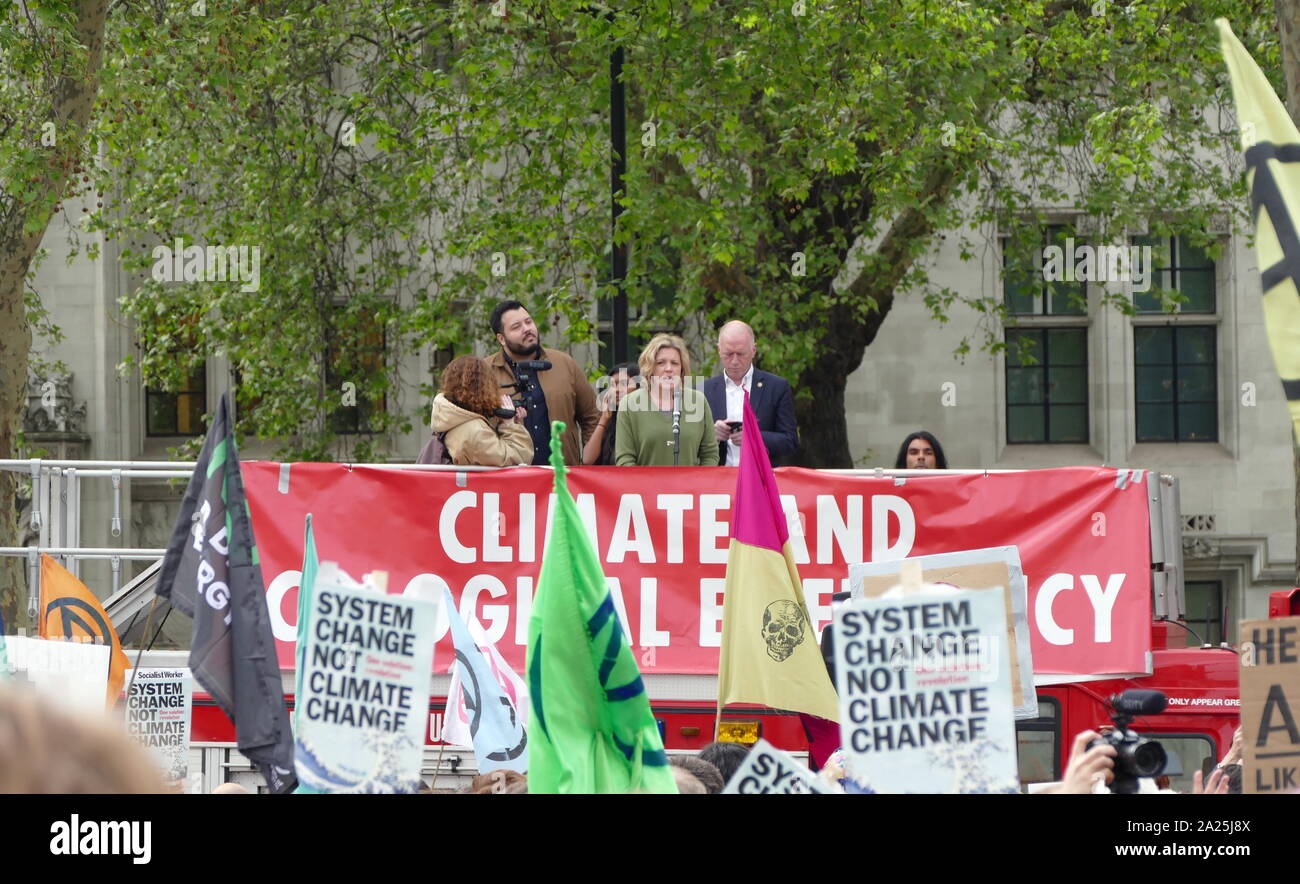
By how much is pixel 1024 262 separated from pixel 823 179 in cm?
296

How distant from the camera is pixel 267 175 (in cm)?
1614

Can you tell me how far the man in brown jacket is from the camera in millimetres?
9250

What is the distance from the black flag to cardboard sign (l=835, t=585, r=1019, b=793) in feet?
6.08

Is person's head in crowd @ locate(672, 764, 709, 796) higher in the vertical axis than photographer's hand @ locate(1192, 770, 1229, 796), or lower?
higher

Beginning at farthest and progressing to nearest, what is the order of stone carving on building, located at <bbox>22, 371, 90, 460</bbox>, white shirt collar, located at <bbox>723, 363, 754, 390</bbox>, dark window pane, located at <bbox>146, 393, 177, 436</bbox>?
dark window pane, located at <bbox>146, 393, 177, 436</bbox>, stone carving on building, located at <bbox>22, 371, 90, 460</bbox>, white shirt collar, located at <bbox>723, 363, 754, 390</bbox>

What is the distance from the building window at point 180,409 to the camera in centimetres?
2234

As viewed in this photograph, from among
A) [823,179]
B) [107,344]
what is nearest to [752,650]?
[823,179]

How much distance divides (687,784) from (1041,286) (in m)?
14.2

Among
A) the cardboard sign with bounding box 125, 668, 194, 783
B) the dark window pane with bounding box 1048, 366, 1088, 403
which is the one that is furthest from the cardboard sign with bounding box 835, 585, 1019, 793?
the dark window pane with bounding box 1048, 366, 1088, 403

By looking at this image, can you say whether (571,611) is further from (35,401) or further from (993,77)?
(35,401)

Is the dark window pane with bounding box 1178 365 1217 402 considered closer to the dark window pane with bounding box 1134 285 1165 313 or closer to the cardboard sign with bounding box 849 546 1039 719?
the dark window pane with bounding box 1134 285 1165 313

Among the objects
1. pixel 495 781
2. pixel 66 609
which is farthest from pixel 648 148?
pixel 495 781

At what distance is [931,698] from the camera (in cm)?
383
